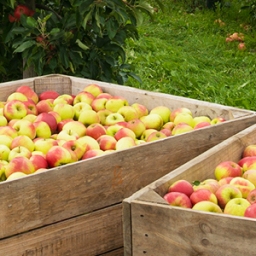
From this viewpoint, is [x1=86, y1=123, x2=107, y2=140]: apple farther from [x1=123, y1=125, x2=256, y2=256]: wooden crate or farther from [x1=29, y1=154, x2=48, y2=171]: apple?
[x1=123, y1=125, x2=256, y2=256]: wooden crate

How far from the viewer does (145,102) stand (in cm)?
363

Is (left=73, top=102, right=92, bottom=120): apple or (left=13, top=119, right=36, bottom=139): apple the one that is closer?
(left=13, top=119, right=36, bottom=139): apple

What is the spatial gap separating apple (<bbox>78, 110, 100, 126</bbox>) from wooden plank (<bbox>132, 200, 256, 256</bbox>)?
3.87 ft

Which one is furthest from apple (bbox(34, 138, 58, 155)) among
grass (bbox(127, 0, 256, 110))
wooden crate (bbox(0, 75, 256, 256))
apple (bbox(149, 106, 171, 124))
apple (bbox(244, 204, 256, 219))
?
grass (bbox(127, 0, 256, 110))

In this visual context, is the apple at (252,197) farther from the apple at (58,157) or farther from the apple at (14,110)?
the apple at (14,110)

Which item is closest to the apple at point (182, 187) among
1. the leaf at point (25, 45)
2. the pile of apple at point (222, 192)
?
the pile of apple at point (222, 192)

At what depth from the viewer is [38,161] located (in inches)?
108

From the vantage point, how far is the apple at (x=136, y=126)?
3.24m

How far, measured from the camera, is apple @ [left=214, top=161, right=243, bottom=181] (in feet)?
8.52

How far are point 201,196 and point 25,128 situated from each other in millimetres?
1098

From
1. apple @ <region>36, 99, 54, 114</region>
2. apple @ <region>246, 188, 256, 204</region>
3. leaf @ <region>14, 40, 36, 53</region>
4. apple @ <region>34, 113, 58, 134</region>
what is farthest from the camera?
leaf @ <region>14, 40, 36, 53</region>

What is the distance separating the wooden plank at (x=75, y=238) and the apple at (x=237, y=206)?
0.65m

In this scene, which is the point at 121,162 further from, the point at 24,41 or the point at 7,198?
the point at 24,41

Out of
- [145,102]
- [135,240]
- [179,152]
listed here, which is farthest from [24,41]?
[135,240]
